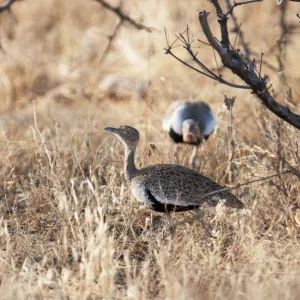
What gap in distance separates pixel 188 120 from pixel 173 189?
127 inches

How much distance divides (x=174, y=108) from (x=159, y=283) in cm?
410

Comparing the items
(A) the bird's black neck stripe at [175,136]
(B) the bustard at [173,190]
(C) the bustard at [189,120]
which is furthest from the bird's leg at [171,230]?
(C) the bustard at [189,120]

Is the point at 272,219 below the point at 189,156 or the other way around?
below

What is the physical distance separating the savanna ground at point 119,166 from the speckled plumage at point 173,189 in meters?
0.11

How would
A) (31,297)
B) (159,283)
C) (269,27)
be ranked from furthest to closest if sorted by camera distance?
(269,27) → (159,283) → (31,297)

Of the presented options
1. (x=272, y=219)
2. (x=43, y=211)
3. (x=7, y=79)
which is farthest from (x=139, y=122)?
(x=272, y=219)

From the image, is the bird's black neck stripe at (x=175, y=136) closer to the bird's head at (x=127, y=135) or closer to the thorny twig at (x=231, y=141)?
the thorny twig at (x=231, y=141)

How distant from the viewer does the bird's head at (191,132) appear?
747cm

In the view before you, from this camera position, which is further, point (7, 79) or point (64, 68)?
point (64, 68)

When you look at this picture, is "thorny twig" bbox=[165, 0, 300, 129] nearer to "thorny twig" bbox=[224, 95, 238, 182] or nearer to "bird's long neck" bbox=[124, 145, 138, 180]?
"thorny twig" bbox=[224, 95, 238, 182]

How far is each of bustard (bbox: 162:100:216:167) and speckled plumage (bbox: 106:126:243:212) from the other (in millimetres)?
2741

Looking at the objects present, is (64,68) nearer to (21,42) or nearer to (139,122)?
(21,42)

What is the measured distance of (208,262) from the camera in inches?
161

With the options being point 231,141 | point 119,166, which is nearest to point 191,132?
point 119,166
